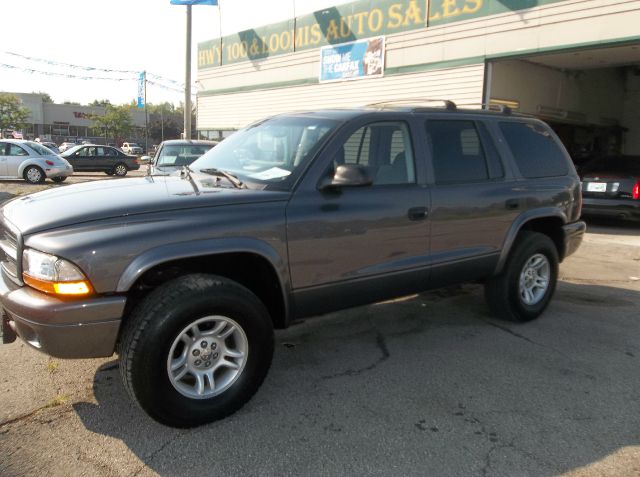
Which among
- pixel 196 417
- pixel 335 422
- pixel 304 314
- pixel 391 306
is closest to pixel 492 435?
pixel 335 422

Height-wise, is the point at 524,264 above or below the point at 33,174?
below

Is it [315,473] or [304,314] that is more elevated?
[304,314]

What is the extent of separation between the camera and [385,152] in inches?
152

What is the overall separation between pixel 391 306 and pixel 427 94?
9.77 meters

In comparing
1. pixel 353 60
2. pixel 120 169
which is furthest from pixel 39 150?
pixel 353 60

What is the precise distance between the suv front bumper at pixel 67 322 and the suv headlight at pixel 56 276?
47mm

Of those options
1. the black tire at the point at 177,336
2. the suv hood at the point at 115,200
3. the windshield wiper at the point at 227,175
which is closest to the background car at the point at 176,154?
the windshield wiper at the point at 227,175

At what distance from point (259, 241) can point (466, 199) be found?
72.4 inches

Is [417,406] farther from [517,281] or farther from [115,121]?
[115,121]

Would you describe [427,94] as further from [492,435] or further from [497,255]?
[492,435]

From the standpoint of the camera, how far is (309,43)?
17031 millimetres

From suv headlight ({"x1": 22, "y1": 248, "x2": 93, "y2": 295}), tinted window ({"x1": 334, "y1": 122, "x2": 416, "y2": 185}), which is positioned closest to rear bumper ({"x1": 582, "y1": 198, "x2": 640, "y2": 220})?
tinted window ({"x1": 334, "y1": 122, "x2": 416, "y2": 185})

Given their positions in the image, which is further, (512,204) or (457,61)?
(457,61)

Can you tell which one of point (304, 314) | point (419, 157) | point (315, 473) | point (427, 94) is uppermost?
point (427, 94)
